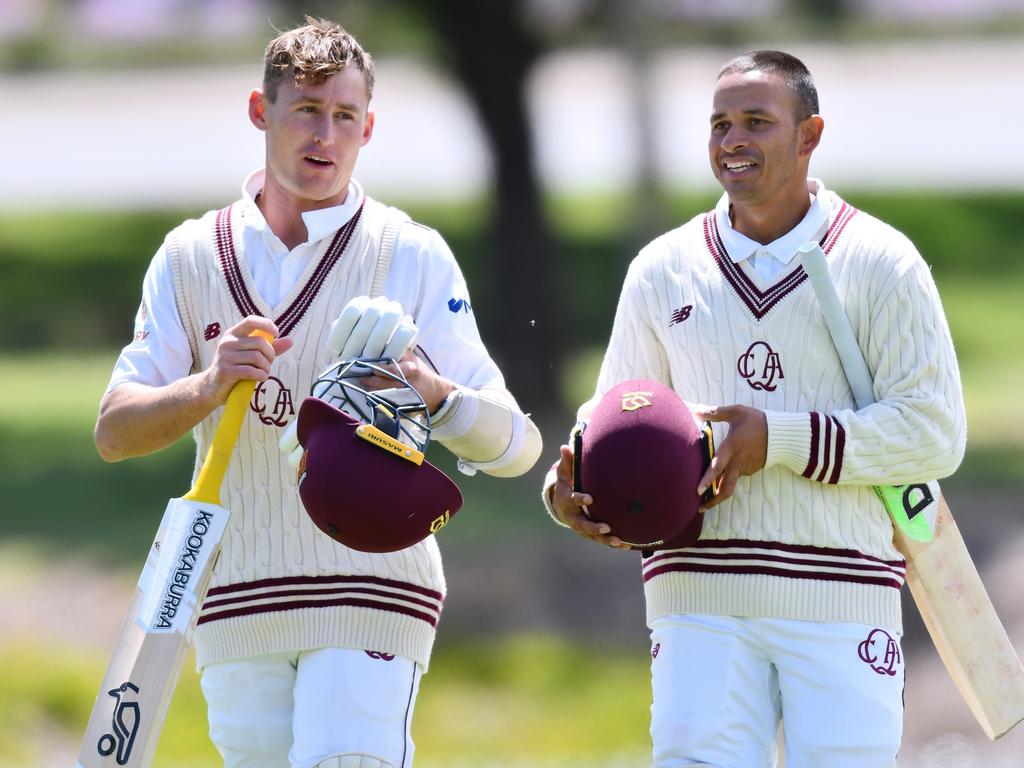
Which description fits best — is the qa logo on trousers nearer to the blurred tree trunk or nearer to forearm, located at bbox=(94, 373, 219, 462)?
forearm, located at bbox=(94, 373, 219, 462)

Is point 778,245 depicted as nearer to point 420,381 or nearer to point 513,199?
point 420,381

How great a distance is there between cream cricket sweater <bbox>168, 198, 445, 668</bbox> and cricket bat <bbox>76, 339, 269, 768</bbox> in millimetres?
147

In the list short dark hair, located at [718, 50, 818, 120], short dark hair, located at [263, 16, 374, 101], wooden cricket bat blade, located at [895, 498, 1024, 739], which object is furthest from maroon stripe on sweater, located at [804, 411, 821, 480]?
short dark hair, located at [263, 16, 374, 101]

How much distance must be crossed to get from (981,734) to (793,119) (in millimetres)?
5380

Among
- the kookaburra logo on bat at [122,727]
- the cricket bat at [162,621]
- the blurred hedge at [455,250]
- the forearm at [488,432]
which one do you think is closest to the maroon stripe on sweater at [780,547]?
the forearm at [488,432]

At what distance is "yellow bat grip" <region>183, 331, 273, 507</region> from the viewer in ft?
14.4

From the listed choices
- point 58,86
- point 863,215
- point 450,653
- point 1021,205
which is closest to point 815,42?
point 1021,205

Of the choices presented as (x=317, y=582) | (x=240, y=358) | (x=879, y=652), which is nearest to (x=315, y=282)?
(x=240, y=358)

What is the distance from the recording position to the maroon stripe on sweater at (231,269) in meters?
4.63

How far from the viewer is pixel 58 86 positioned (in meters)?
27.8

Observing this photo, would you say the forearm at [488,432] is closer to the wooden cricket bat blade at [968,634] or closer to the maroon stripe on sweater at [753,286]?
the maroon stripe on sweater at [753,286]

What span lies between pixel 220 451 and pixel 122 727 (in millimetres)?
658

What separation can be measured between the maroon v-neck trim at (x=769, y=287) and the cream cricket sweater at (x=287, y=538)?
2.79 ft

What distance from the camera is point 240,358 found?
14.1ft
